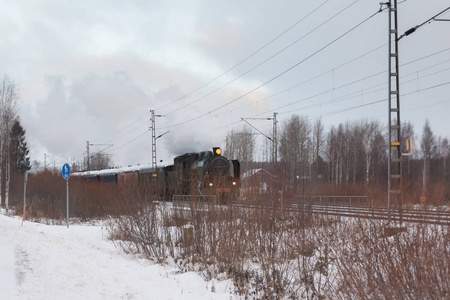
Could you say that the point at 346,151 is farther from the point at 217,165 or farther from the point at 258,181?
the point at 258,181

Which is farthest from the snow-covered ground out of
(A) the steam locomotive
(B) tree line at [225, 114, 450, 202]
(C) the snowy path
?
(B) tree line at [225, 114, 450, 202]

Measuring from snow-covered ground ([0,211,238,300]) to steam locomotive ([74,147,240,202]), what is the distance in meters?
1.94

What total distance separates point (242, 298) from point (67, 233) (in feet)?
33.9

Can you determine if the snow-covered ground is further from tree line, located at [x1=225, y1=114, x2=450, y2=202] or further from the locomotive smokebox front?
tree line, located at [x1=225, y1=114, x2=450, y2=202]

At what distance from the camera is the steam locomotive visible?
948 cm

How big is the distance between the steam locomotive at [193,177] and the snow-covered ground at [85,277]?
76.5 inches

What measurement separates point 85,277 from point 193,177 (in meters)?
3.35

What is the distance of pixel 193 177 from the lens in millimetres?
9859

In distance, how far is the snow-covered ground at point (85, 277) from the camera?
6.93m

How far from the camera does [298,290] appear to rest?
7.35 m

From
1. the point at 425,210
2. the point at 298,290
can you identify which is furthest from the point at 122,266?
the point at 425,210

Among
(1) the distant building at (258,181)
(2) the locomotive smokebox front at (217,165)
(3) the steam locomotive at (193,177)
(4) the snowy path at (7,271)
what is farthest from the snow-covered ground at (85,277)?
(2) the locomotive smokebox front at (217,165)

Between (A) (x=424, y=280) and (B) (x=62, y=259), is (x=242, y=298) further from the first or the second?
(B) (x=62, y=259)

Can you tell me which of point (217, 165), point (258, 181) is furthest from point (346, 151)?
point (258, 181)
